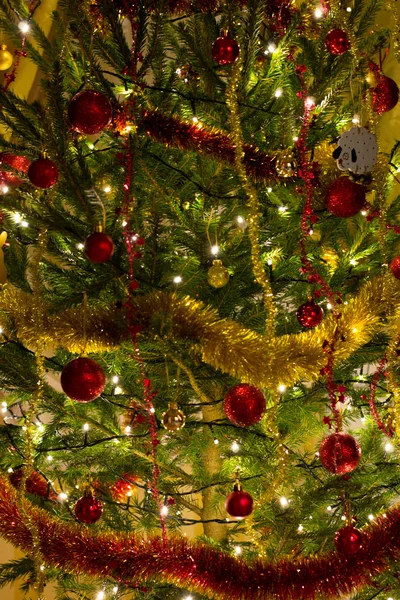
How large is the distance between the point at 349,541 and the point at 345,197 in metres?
0.49

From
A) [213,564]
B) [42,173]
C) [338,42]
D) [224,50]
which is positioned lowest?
[213,564]

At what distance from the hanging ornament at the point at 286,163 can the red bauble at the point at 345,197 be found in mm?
73

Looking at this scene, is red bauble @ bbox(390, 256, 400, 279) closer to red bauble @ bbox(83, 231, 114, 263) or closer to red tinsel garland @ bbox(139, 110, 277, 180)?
red tinsel garland @ bbox(139, 110, 277, 180)

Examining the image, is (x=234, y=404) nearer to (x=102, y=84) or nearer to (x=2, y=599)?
(x=102, y=84)

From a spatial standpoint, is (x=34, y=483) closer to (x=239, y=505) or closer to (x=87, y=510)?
(x=87, y=510)

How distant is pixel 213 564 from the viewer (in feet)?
2.80

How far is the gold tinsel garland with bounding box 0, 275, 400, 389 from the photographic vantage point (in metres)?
0.86

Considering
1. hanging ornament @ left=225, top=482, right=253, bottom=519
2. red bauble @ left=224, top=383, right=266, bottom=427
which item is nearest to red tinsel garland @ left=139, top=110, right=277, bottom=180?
red bauble @ left=224, top=383, right=266, bottom=427

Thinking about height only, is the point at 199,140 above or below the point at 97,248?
above

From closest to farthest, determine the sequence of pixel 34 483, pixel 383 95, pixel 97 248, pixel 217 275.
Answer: pixel 97 248 < pixel 217 275 < pixel 383 95 < pixel 34 483

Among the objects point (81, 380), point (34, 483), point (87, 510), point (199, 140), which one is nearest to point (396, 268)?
point (199, 140)

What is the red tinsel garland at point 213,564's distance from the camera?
0.83 meters

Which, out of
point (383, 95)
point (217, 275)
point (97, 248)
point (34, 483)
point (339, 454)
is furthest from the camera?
point (34, 483)

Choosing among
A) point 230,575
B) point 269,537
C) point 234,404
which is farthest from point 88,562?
point 269,537
